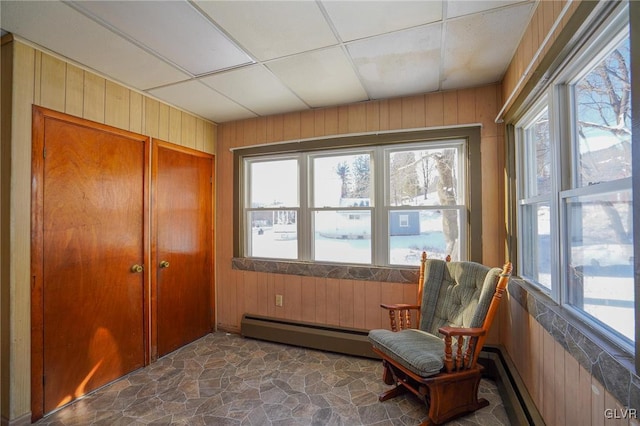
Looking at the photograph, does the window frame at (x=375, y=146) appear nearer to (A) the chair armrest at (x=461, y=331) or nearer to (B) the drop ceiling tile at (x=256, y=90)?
(B) the drop ceiling tile at (x=256, y=90)

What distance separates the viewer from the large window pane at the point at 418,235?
2641 millimetres

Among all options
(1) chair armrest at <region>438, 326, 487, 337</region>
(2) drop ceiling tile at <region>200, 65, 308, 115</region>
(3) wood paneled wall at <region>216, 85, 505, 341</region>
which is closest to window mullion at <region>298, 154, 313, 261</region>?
(3) wood paneled wall at <region>216, 85, 505, 341</region>

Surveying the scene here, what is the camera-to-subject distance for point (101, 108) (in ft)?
7.51

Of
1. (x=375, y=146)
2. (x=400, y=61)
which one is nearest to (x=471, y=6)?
(x=400, y=61)

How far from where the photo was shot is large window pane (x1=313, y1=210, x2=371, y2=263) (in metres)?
2.91

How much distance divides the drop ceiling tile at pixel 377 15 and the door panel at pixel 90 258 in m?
2.08

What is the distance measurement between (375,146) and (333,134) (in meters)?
0.46

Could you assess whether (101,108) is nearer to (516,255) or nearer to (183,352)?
(183,352)

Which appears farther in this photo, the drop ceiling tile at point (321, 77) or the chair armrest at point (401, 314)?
the chair armrest at point (401, 314)

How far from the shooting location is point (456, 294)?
2.25 meters

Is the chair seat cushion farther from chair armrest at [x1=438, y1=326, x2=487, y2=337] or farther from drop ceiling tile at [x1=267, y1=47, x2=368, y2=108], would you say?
drop ceiling tile at [x1=267, y1=47, x2=368, y2=108]

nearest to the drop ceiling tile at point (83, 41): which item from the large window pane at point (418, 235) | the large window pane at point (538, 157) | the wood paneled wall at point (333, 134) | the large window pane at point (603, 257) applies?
→ the wood paneled wall at point (333, 134)

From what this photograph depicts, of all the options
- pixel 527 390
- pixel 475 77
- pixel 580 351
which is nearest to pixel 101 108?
pixel 475 77

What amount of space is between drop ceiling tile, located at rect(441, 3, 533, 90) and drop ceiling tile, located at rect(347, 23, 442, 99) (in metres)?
0.09
